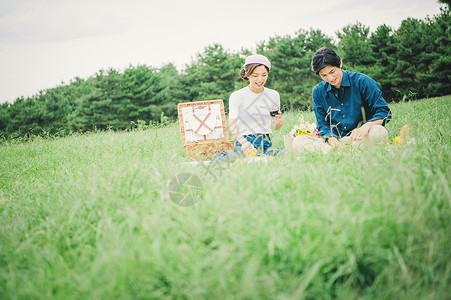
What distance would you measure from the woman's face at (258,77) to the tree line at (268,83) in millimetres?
16678

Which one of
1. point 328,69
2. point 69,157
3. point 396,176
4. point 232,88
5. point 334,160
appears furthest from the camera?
point 232,88

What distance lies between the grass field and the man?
1129 millimetres

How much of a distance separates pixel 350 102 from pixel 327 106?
0.98 ft

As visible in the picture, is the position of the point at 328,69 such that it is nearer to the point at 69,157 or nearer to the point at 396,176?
the point at 396,176

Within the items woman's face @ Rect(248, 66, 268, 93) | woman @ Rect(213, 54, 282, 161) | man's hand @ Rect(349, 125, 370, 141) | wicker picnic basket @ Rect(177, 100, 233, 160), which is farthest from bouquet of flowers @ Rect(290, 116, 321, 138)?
wicker picnic basket @ Rect(177, 100, 233, 160)

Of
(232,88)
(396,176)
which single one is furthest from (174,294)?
(232,88)

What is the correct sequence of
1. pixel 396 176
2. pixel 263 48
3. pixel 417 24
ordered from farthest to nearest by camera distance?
pixel 263 48, pixel 417 24, pixel 396 176

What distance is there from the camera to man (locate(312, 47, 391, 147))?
9.68 ft

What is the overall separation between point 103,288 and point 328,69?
3.14 meters

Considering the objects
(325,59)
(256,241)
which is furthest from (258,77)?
(256,241)

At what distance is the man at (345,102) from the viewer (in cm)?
295

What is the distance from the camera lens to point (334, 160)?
2.33m

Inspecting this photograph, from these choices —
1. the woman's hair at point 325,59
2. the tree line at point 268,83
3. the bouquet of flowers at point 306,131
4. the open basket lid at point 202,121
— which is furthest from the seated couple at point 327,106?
the tree line at point 268,83

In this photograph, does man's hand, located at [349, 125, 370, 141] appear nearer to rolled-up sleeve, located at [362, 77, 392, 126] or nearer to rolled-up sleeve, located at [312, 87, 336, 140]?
rolled-up sleeve, located at [362, 77, 392, 126]
